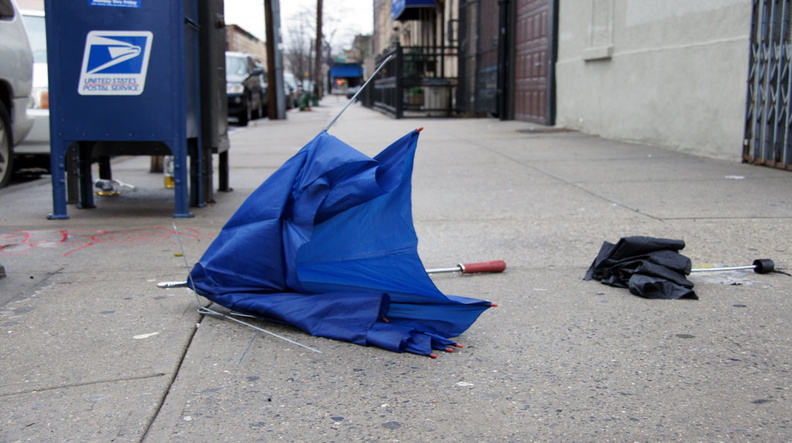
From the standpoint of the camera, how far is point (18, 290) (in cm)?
414

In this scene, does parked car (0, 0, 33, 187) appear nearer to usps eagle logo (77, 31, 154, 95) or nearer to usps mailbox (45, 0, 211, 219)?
usps mailbox (45, 0, 211, 219)

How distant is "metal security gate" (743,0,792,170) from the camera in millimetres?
8125

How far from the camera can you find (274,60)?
24344 mm

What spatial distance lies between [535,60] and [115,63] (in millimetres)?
12840

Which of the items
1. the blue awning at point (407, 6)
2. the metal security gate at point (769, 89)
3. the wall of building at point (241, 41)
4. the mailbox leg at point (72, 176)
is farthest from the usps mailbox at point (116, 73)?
the wall of building at point (241, 41)

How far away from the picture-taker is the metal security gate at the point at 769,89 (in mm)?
8125

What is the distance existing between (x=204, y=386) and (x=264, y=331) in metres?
0.58

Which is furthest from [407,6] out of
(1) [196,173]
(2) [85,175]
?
(2) [85,175]

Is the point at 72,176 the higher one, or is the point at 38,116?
the point at 38,116

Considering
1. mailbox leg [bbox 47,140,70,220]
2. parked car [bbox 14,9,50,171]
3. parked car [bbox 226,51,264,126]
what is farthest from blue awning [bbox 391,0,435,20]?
mailbox leg [bbox 47,140,70,220]

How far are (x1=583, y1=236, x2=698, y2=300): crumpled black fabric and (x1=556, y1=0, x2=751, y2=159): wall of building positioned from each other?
556 cm

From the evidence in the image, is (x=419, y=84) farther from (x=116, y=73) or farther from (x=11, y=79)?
(x=116, y=73)

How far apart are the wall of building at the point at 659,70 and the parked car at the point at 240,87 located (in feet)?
32.4

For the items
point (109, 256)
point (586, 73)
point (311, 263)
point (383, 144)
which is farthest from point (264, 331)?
point (586, 73)
